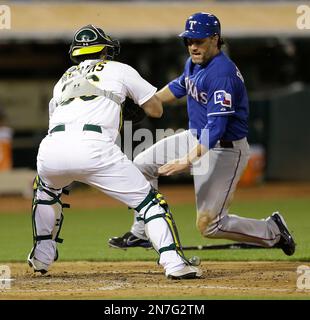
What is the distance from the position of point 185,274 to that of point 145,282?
395 mm

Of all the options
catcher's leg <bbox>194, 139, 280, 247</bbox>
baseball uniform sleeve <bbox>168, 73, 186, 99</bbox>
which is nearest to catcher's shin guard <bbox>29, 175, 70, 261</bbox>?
catcher's leg <bbox>194, 139, 280, 247</bbox>

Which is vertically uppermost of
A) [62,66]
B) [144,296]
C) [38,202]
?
[62,66]

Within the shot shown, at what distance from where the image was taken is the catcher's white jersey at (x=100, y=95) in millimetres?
7426

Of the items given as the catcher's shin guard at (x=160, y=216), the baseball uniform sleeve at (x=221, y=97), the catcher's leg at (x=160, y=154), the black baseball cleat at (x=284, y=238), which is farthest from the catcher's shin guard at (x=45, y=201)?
the black baseball cleat at (x=284, y=238)

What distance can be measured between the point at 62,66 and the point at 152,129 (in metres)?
3.94

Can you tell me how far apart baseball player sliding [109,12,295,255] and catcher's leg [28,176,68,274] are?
3.20ft

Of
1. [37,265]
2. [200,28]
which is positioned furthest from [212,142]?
[37,265]

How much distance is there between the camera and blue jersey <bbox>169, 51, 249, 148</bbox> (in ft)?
26.2

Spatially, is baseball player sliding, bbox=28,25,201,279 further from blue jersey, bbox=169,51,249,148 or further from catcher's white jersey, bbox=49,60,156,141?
blue jersey, bbox=169,51,249,148

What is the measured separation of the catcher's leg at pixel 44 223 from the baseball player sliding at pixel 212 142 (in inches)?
38.3

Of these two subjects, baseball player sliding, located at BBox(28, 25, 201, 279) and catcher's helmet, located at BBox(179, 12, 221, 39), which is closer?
baseball player sliding, located at BBox(28, 25, 201, 279)

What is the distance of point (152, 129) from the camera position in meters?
18.9
